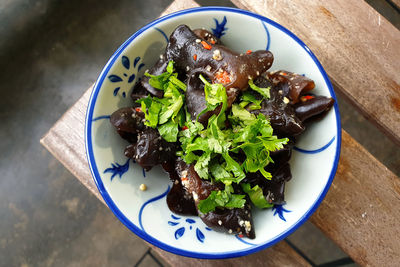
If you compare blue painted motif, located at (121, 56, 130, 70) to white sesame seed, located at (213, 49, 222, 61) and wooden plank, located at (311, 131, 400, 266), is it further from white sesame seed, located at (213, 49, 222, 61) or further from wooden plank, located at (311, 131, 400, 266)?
wooden plank, located at (311, 131, 400, 266)

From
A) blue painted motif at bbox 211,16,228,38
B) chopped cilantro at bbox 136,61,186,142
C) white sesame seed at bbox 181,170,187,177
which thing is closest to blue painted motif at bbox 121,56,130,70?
chopped cilantro at bbox 136,61,186,142

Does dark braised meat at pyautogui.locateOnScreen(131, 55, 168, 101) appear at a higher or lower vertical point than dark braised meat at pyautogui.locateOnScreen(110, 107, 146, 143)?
higher

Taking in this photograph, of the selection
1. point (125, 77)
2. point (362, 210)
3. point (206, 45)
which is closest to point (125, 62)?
point (125, 77)

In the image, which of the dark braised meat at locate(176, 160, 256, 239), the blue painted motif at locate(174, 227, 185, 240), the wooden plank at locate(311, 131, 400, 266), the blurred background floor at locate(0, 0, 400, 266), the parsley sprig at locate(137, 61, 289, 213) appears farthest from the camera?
the blurred background floor at locate(0, 0, 400, 266)

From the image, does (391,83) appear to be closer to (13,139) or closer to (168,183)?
(168,183)

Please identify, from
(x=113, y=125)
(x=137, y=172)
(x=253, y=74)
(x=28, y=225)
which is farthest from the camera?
(x=28, y=225)

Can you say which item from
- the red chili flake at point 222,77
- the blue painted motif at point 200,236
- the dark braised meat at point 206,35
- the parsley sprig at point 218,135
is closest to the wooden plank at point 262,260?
the blue painted motif at point 200,236

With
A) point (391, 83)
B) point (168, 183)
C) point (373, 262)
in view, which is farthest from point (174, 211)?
point (391, 83)
